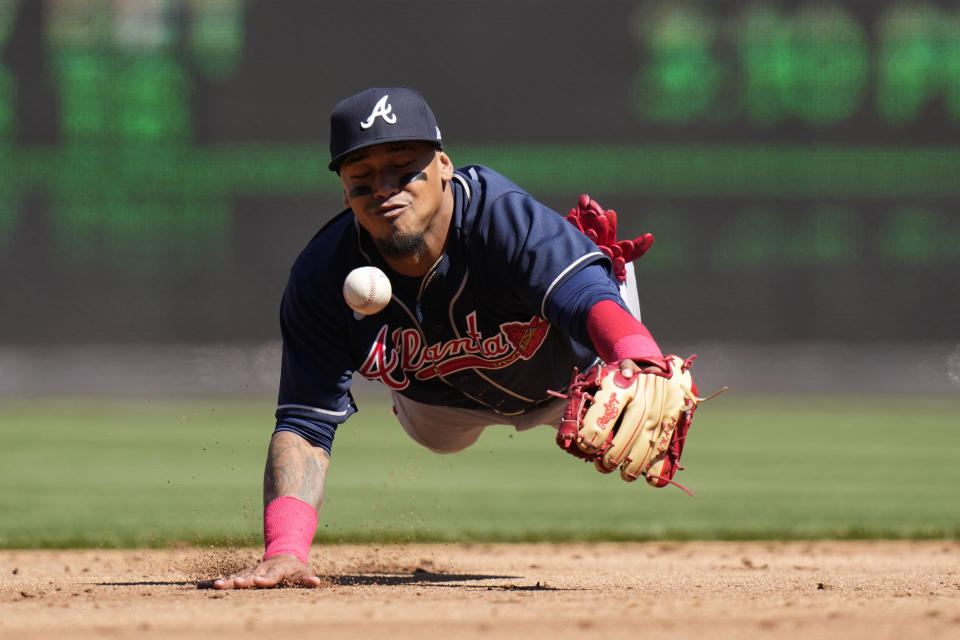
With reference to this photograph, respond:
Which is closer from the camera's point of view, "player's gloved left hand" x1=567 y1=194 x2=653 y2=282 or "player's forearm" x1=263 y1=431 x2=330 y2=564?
"player's forearm" x1=263 y1=431 x2=330 y2=564

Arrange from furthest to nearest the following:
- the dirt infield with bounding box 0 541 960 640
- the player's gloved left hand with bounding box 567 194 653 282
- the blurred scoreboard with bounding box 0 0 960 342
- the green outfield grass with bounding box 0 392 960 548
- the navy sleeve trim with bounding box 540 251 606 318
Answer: the blurred scoreboard with bounding box 0 0 960 342, the green outfield grass with bounding box 0 392 960 548, the player's gloved left hand with bounding box 567 194 653 282, the navy sleeve trim with bounding box 540 251 606 318, the dirt infield with bounding box 0 541 960 640

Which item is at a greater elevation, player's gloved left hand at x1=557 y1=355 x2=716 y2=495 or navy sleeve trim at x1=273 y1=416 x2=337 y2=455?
player's gloved left hand at x1=557 y1=355 x2=716 y2=495

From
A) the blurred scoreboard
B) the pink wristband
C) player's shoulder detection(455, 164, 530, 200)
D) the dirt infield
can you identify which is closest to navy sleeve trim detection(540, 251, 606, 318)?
player's shoulder detection(455, 164, 530, 200)

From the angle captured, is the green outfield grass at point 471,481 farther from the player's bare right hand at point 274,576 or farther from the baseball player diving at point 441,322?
the player's bare right hand at point 274,576

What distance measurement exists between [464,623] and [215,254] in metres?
7.53

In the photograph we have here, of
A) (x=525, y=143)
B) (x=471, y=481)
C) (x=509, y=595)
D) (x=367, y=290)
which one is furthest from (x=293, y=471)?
(x=525, y=143)

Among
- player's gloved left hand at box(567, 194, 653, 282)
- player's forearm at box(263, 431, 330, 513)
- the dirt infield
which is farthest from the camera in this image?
player's gloved left hand at box(567, 194, 653, 282)

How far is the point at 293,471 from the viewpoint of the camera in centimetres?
295

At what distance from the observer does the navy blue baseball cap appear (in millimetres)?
2734

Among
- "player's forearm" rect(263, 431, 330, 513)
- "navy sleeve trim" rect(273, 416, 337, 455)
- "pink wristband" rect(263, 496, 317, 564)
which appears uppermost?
"navy sleeve trim" rect(273, 416, 337, 455)

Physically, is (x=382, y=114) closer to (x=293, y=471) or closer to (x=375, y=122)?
(x=375, y=122)

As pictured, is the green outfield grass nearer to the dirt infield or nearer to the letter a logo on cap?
the dirt infield

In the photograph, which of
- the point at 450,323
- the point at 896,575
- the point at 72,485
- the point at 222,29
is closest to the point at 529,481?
the point at 72,485

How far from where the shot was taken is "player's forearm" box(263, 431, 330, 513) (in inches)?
115
